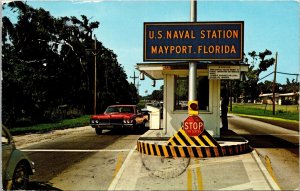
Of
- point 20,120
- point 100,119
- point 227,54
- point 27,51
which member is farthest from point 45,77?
point 227,54

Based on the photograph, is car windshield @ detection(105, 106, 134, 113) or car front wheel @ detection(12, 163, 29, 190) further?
car windshield @ detection(105, 106, 134, 113)

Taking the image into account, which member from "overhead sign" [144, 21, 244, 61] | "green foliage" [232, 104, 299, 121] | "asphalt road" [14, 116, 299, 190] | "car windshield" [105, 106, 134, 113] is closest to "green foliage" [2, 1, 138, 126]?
"car windshield" [105, 106, 134, 113]

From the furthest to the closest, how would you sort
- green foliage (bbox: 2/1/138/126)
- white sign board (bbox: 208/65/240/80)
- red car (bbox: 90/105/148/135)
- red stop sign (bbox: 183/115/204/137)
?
green foliage (bbox: 2/1/138/126) < red car (bbox: 90/105/148/135) < white sign board (bbox: 208/65/240/80) < red stop sign (bbox: 183/115/204/137)

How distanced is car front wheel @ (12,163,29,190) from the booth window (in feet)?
25.4

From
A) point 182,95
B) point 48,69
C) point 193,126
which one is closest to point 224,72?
point 182,95

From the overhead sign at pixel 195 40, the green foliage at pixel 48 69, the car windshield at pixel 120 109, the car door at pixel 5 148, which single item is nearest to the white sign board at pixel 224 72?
the overhead sign at pixel 195 40

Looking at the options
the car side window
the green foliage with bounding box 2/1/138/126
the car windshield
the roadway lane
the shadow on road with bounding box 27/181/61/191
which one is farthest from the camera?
the green foliage with bounding box 2/1/138/126

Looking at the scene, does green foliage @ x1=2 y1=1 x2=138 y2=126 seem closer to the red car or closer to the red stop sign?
the red car

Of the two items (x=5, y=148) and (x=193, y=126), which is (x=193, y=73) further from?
(x=5, y=148)

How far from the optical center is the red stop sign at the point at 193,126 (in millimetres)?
11320

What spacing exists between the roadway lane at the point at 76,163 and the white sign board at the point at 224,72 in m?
3.95

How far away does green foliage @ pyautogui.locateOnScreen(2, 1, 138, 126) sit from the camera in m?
26.6

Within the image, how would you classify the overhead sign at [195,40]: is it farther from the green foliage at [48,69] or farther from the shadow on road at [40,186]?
the green foliage at [48,69]

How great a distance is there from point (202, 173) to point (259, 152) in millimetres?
4201
